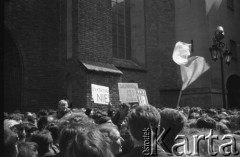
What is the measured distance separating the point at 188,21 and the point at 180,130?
14558 mm

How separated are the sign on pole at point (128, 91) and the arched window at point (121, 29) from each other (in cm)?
598

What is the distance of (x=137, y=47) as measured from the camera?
1634cm

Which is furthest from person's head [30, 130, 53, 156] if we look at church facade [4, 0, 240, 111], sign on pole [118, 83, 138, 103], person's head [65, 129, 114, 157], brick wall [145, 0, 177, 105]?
brick wall [145, 0, 177, 105]

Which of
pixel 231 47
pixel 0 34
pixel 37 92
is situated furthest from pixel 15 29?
pixel 231 47

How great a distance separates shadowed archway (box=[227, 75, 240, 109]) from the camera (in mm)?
17878

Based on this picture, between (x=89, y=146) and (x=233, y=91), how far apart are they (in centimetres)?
1775

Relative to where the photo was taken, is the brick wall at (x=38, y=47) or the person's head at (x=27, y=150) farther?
the brick wall at (x=38, y=47)

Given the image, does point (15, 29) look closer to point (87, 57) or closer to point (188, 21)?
point (87, 57)

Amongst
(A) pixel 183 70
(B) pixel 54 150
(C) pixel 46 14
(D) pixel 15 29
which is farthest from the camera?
(C) pixel 46 14

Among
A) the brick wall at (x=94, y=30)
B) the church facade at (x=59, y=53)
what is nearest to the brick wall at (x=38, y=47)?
the church facade at (x=59, y=53)

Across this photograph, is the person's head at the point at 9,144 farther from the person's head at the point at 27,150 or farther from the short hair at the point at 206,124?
the short hair at the point at 206,124

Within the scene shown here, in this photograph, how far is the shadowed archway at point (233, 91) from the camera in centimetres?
1788

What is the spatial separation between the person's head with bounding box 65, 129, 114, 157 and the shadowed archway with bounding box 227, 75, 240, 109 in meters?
17.0

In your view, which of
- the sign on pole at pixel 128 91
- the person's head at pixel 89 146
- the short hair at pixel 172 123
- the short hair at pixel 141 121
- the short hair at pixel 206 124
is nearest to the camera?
the person's head at pixel 89 146
